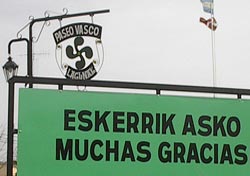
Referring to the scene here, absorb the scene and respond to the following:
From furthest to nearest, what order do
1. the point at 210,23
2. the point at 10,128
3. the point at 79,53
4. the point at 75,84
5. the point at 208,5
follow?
the point at 208,5 < the point at 210,23 < the point at 79,53 < the point at 75,84 < the point at 10,128

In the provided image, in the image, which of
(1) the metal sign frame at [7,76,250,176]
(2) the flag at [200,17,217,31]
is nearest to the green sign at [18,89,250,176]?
(1) the metal sign frame at [7,76,250,176]

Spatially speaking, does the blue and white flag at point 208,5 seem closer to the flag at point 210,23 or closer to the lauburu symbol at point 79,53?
the flag at point 210,23

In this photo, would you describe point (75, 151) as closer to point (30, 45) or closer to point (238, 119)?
point (238, 119)

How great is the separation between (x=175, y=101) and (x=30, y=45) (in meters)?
10.4

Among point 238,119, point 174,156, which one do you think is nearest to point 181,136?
point 174,156

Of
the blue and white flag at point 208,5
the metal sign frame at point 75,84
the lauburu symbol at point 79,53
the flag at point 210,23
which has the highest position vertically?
the blue and white flag at point 208,5

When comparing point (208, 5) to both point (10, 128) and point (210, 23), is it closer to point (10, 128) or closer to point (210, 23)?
point (210, 23)

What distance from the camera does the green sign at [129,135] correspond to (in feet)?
17.6

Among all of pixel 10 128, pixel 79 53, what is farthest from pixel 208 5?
pixel 10 128

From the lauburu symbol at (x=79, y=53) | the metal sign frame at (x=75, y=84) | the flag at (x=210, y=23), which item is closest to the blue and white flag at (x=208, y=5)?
the flag at (x=210, y=23)

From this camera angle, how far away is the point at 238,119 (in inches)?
231

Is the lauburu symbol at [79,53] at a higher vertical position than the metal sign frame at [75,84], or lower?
higher

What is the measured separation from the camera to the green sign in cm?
536

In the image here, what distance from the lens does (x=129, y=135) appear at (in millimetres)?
5574
